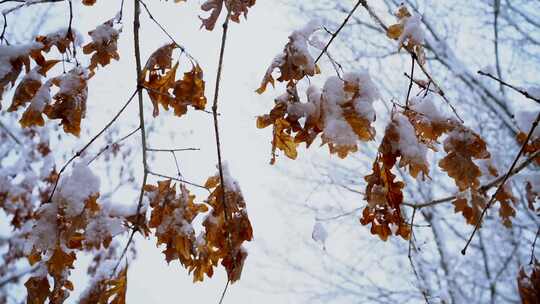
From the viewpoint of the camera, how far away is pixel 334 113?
1.15 metres

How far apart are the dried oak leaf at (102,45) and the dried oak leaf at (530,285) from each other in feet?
A: 5.51

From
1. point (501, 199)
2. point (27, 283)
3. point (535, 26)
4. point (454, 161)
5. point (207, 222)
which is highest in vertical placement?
point (535, 26)

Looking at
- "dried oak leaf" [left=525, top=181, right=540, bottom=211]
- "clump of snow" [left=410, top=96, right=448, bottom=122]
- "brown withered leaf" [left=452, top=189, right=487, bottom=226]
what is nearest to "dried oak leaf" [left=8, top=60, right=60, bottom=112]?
"clump of snow" [left=410, top=96, right=448, bottom=122]

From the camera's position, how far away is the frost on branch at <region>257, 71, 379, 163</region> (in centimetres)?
112

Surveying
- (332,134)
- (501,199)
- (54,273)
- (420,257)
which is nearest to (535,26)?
(420,257)

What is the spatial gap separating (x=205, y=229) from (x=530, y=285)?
1.18 meters

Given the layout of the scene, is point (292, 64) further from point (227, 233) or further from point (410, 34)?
point (227, 233)

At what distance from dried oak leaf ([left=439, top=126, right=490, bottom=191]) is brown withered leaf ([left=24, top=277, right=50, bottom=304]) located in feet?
4.28

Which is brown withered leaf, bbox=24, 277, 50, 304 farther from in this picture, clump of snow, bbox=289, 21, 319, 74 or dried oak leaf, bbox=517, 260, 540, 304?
dried oak leaf, bbox=517, 260, 540, 304

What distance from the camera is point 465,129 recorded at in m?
1.27

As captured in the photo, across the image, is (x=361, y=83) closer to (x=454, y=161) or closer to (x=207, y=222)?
(x=454, y=161)

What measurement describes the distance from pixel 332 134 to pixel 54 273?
983mm

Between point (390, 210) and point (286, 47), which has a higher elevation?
point (286, 47)

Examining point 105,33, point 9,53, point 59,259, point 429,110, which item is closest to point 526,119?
point 429,110
